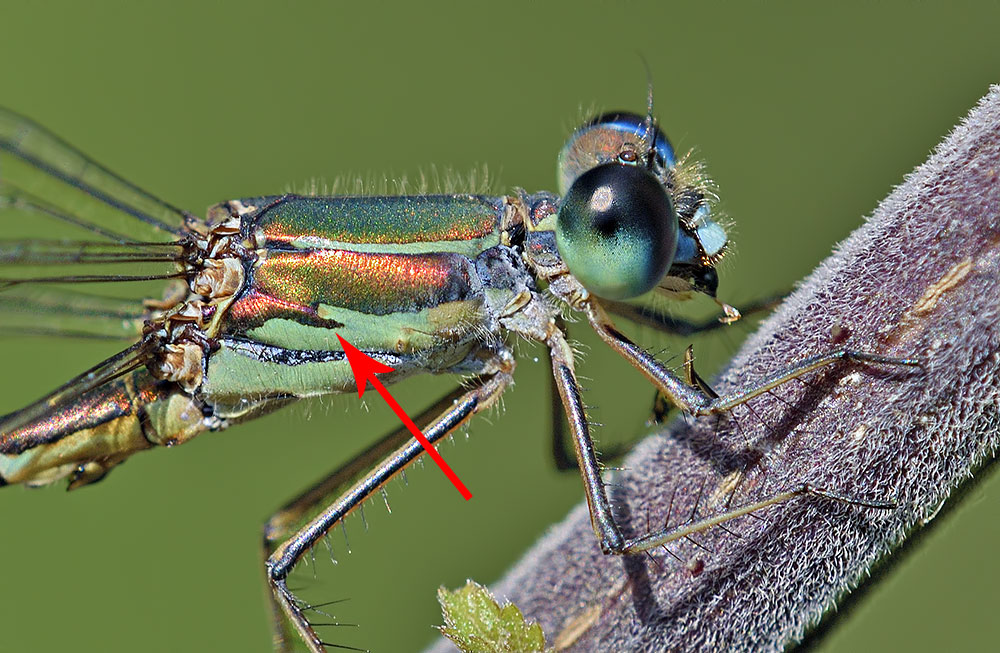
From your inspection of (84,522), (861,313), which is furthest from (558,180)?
(84,522)

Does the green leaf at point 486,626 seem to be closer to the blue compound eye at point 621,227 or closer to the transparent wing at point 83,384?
the blue compound eye at point 621,227

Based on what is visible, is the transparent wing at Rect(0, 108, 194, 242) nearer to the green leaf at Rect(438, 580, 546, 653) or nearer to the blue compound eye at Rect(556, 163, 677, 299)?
the blue compound eye at Rect(556, 163, 677, 299)

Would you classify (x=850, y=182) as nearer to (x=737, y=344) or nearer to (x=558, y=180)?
(x=737, y=344)

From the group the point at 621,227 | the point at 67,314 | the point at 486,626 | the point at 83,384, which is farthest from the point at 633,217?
the point at 67,314

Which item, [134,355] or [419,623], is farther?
[419,623]

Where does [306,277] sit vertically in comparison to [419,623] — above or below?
above

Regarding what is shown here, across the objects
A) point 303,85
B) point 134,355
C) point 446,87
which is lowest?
point 134,355

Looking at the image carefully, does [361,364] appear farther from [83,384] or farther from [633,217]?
[633,217]
